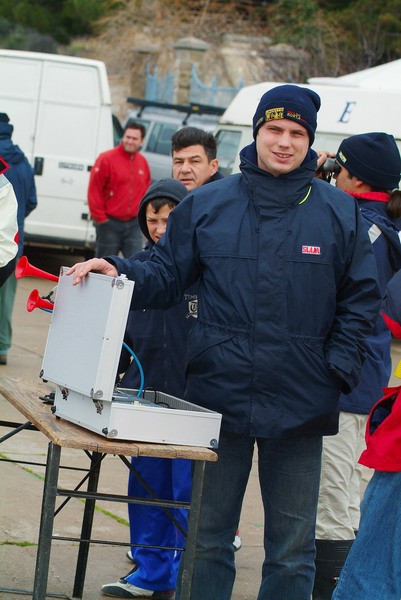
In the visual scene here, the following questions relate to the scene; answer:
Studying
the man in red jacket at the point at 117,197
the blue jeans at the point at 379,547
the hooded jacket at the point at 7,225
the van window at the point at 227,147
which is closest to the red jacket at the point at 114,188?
the man in red jacket at the point at 117,197

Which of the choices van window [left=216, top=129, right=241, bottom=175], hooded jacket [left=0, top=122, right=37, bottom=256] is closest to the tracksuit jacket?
hooded jacket [left=0, top=122, right=37, bottom=256]

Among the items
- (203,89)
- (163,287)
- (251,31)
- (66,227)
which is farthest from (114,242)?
(251,31)

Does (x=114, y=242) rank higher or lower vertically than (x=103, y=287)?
lower

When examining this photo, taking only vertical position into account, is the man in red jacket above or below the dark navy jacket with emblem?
below

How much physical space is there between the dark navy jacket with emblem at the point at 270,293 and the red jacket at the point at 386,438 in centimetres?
15

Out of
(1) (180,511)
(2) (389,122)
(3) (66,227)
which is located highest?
(2) (389,122)

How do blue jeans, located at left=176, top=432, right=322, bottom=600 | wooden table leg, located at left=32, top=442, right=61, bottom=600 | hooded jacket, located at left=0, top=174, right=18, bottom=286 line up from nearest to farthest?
1. wooden table leg, located at left=32, top=442, right=61, bottom=600
2. blue jeans, located at left=176, top=432, right=322, bottom=600
3. hooded jacket, located at left=0, top=174, right=18, bottom=286

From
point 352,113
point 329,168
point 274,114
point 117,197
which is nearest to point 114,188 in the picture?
point 117,197

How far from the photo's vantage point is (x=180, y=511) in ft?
16.2

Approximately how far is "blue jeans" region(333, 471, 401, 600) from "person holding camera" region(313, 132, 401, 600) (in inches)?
33.0

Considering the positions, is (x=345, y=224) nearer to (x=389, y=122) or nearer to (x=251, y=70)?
(x=389, y=122)

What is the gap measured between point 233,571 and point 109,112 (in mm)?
10798

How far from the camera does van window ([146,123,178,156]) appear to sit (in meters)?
18.5

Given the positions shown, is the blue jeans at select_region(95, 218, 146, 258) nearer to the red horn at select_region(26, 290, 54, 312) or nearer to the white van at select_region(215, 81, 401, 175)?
the white van at select_region(215, 81, 401, 175)
